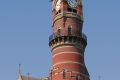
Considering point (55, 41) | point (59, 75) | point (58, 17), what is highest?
point (58, 17)

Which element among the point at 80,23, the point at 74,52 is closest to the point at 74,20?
the point at 80,23

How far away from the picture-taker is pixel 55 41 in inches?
2616

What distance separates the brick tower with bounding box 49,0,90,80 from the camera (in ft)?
211

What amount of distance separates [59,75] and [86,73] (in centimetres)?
458

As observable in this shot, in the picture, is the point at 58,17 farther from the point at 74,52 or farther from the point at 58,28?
the point at 74,52

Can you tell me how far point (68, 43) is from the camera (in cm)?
6550

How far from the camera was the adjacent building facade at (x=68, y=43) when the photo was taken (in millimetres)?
64438

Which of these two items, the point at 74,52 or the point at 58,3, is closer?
the point at 74,52

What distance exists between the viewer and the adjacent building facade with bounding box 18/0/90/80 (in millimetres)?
64438

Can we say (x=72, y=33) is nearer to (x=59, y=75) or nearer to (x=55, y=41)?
(x=55, y=41)

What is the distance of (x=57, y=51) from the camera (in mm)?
65938

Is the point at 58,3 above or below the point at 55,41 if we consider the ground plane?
above

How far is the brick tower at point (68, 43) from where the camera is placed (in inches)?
2534

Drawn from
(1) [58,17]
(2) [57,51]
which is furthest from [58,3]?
(2) [57,51]
